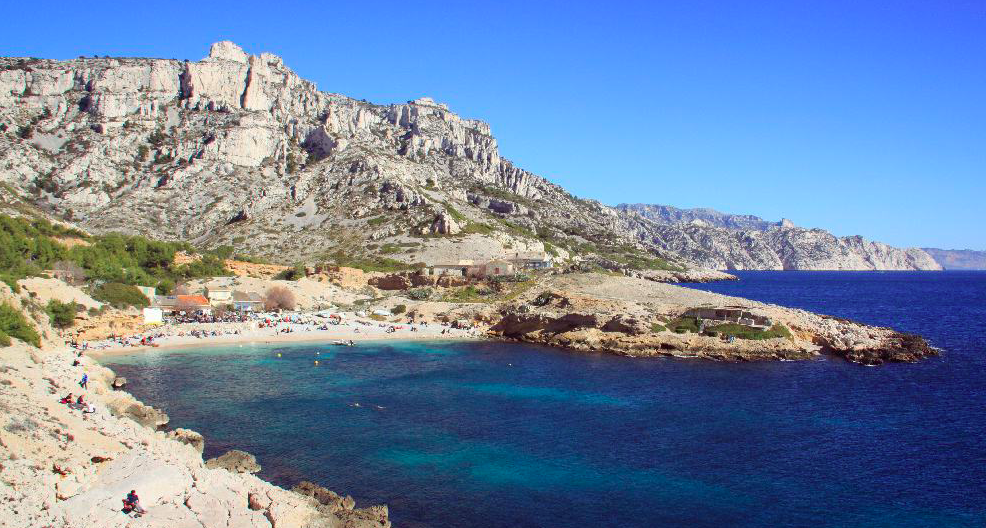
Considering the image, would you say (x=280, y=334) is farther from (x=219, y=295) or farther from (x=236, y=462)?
(x=236, y=462)

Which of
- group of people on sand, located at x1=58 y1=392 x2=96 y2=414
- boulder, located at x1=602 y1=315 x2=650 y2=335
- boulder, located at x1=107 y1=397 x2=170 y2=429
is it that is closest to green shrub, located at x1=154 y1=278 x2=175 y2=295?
boulder, located at x1=107 y1=397 x2=170 y2=429

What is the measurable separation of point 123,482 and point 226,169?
378 ft

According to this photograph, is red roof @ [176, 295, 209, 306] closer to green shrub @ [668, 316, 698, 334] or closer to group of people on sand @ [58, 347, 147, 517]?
group of people on sand @ [58, 347, 147, 517]

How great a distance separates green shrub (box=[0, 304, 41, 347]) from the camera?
1382 inches

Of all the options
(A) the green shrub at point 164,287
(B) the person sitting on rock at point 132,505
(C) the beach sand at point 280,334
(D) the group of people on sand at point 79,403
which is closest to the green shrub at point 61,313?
(C) the beach sand at point 280,334

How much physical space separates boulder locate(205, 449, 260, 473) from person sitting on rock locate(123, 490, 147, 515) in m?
5.66

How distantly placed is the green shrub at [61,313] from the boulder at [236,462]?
109ft

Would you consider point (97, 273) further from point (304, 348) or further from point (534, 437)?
point (534, 437)

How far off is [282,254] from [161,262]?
2857 centimetres

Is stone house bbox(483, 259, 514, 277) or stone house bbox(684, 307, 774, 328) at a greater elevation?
stone house bbox(483, 259, 514, 277)

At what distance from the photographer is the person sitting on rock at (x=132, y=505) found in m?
17.9

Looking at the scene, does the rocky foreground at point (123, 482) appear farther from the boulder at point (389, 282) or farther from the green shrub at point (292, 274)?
the boulder at point (389, 282)

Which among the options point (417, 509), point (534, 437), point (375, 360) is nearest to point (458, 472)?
point (417, 509)

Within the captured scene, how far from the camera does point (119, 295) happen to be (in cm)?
6059
